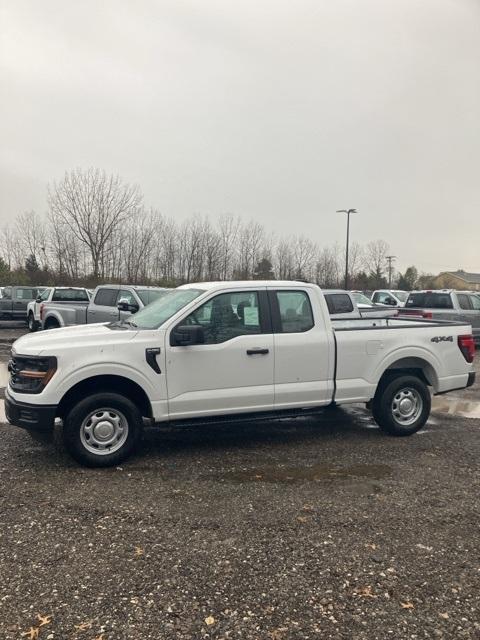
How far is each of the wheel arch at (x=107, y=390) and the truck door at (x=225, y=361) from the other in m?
0.31

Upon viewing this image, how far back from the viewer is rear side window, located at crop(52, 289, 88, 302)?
20000mm

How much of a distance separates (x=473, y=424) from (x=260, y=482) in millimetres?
3973

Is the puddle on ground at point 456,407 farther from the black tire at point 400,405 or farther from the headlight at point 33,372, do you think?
the headlight at point 33,372

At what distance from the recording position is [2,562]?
3508mm

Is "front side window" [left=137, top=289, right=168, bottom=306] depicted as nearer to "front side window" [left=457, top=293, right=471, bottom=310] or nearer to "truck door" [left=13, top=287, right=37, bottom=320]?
"front side window" [left=457, top=293, right=471, bottom=310]

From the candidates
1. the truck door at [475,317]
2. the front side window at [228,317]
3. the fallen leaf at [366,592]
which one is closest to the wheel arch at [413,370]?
the front side window at [228,317]

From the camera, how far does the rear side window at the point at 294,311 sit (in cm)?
601

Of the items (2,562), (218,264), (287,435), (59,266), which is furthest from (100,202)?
(2,562)

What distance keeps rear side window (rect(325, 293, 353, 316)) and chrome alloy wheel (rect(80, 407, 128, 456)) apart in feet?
26.3

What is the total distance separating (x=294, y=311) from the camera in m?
6.08

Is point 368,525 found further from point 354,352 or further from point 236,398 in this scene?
point 354,352

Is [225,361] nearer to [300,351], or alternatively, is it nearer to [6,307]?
[300,351]

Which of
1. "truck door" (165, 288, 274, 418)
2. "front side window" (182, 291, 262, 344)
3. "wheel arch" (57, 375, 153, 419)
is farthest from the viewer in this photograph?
"front side window" (182, 291, 262, 344)

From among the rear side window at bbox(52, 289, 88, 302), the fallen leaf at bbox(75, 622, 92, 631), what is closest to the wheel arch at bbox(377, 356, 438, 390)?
the fallen leaf at bbox(75, 622, 92, 631)
